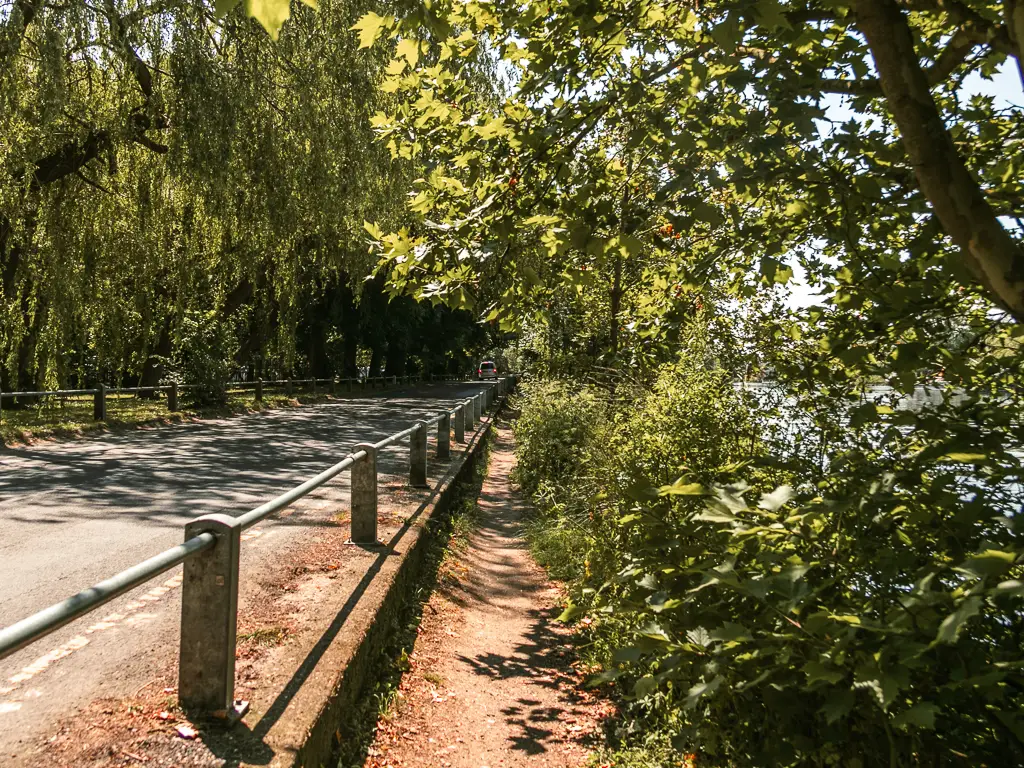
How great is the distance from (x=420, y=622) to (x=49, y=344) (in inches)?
502

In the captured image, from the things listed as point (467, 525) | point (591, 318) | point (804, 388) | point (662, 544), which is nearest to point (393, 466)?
point (467, 525)

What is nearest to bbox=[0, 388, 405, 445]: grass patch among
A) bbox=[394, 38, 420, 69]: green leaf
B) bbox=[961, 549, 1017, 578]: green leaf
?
bbox=[394, 38, 420, 69]: green leaf

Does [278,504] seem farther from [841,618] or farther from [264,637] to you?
[841,618]

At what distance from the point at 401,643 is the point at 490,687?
70 centimetres

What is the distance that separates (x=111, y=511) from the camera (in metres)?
8.61

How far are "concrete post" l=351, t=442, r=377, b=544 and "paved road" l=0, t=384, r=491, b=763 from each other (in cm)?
86

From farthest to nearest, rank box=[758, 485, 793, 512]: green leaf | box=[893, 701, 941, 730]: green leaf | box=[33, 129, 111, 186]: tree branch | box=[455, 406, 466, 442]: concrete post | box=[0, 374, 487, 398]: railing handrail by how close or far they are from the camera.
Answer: box=[455, 406, 466, 442]: concrete post < box=[0, 374, 487, 398]: railing handrail < box=[33, 129, 111, 186]: tree branch < box=[758, 485, 793, 512]: green leaf < box=[893, 701, 941, 730]: green leaf

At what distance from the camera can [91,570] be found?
246 inches

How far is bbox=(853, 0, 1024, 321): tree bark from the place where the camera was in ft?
9.41

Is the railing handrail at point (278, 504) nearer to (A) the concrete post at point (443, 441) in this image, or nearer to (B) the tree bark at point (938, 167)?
(B) the tree bark at point (938, 167)

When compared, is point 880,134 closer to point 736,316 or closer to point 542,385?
point 736,316

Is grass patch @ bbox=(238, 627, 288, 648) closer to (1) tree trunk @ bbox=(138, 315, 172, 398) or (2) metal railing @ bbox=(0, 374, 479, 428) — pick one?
(2) metal railing @ bbox=(0, 374, 479, 428)

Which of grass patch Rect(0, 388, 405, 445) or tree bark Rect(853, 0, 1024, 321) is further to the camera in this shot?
grass patch Rect(0, 388, 405, 445)

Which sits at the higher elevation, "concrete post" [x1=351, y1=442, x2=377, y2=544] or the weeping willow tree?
the weeping willow tree
